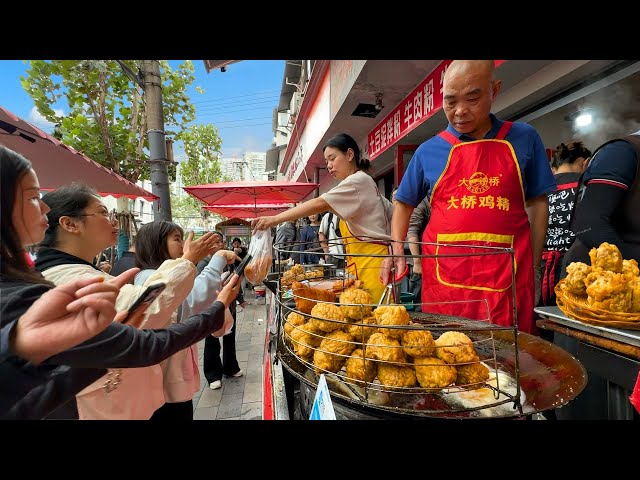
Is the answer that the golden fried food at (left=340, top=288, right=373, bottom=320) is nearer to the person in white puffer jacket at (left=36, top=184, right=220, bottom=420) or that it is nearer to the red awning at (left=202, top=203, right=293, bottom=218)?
the person in white puffer jacket at (left=36, top=184, right=220, bottom=420)

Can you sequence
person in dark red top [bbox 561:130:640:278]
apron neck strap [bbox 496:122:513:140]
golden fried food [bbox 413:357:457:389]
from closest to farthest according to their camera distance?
1. golden fried food [bbox 413:357:457:389]
2. person in dark red top [bbox 561:130:640:278]
3. apron neck strap [bbox 496:122:513:140]

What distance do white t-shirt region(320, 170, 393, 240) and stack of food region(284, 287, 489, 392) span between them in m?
0.89

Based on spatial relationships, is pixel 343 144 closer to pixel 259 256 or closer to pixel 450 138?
pixel 450 138

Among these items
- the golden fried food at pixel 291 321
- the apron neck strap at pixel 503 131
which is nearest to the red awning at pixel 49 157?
the golden fried food at pixel 291 321

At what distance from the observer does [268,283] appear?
2.23 meters

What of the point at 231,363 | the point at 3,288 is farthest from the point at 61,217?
the point at 231,363

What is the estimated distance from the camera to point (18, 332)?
0.65 metres

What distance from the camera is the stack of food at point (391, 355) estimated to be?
95cm

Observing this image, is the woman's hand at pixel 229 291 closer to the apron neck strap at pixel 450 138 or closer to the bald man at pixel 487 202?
the bald man at pixel 487 202

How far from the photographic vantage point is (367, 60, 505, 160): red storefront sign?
3684mm

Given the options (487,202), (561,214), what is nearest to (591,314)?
(487,202)

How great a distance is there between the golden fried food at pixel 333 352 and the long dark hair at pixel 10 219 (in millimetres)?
871

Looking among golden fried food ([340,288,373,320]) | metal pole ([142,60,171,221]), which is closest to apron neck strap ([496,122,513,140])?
golden fried food ([340,288,373,320])

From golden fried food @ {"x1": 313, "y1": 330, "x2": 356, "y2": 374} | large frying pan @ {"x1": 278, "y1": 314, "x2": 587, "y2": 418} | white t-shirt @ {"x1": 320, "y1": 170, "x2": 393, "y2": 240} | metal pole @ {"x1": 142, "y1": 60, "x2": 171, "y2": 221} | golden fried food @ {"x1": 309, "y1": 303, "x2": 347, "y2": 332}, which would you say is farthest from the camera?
metal pole @ {"x1": 142, "y1": 60, "x2": 171, "y2": 221}
